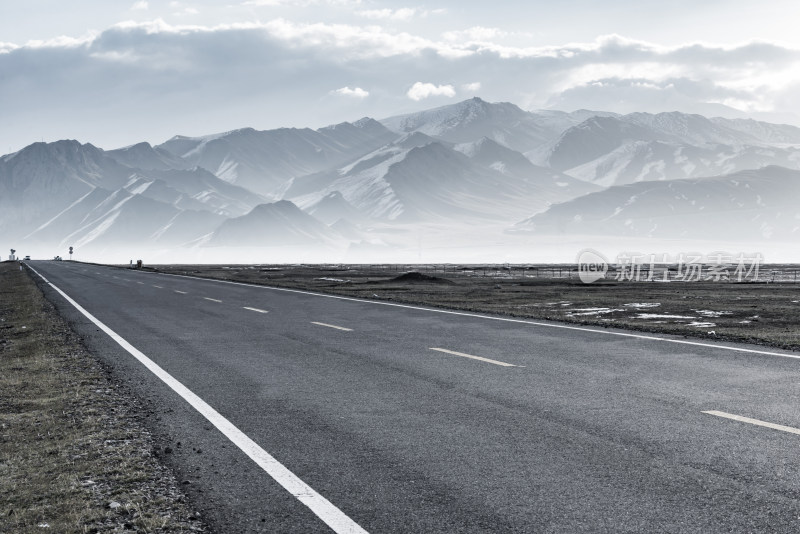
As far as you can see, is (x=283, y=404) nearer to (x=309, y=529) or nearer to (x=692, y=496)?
(x=309, y=529)

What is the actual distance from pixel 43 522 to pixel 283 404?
3.95m

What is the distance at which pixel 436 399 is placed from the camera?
29.2ft

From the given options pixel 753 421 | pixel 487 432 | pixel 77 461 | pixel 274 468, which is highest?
pixel 753 421

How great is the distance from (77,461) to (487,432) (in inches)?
145

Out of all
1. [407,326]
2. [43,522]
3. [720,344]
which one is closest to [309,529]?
[43,522]

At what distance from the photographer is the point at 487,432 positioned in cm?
723

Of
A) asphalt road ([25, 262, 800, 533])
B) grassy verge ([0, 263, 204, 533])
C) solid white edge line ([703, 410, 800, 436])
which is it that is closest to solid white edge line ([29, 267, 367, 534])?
asphalt road ([25, 262, 800, 533])

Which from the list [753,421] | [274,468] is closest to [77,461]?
[274,468]

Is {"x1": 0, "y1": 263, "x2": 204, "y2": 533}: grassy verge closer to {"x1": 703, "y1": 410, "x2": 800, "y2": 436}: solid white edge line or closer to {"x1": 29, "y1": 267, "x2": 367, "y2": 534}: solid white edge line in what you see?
{"x1": 29, "y1": 267, "x2": 367, "y2": 534}: solid white edge line

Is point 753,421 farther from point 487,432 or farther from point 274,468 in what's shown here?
point 274,468

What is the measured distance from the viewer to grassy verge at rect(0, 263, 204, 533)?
5.07m

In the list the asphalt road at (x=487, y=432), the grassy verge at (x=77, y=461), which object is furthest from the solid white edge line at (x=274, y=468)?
the grassy verge at (x=77, y=461)

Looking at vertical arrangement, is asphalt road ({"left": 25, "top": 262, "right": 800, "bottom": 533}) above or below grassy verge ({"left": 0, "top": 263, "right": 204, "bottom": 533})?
above

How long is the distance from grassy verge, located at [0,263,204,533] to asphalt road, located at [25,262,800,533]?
31cm
